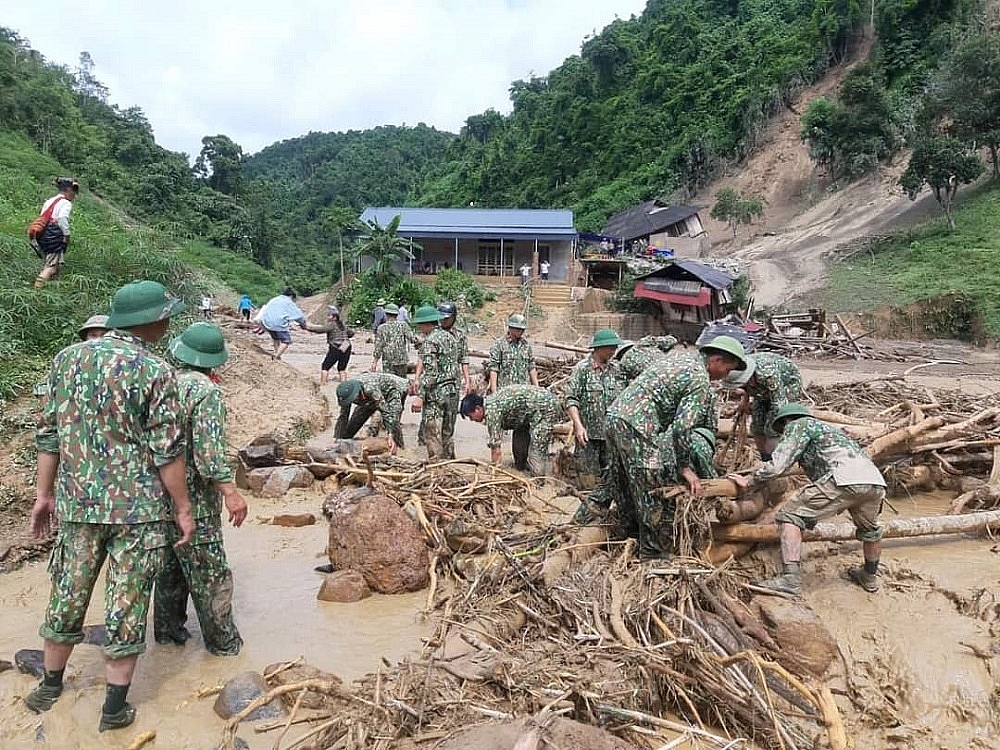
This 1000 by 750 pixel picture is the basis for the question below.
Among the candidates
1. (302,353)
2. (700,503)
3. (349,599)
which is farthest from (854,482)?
(302,353)

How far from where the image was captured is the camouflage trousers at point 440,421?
797 cm

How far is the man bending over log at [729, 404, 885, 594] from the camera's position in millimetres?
4648

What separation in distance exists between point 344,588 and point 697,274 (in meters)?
21.5

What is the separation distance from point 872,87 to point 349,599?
3766cm

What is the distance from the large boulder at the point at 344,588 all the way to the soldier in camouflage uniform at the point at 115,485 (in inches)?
59.8

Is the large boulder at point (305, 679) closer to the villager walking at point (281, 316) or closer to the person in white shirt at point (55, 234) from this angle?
the person in white shirt at point (55, 234)

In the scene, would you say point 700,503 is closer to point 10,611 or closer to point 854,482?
point 854,482

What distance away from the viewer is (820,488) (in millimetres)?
4707

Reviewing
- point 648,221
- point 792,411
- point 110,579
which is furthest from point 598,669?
point 648,221

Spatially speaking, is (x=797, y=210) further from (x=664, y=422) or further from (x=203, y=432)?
(x=203, y=432)

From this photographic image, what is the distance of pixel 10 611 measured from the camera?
4305 mm

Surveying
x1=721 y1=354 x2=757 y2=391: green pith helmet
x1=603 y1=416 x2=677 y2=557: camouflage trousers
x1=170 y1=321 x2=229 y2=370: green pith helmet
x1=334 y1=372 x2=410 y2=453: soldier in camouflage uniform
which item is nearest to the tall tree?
x1=721 y1=354 x2=757 y2=391: green pith helmet

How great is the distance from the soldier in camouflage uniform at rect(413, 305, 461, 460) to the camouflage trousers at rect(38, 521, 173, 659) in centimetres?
482

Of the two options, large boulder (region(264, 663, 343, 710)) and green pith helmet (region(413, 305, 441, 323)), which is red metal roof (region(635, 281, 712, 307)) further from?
large boulder (region(264, 663, 343, 710))
